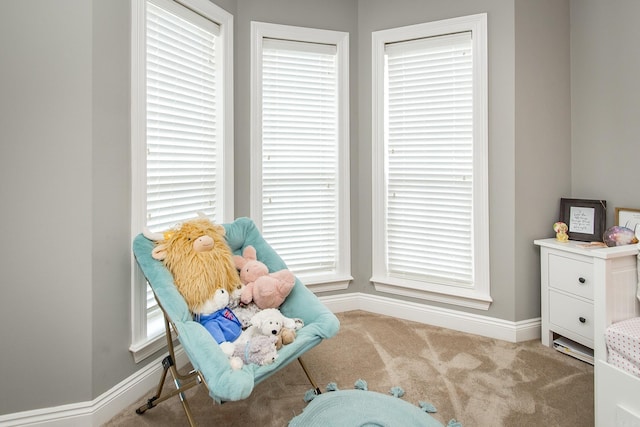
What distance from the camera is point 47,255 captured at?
1.62 meters

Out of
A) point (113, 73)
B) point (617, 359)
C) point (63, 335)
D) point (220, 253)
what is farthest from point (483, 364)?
point (113, 73)

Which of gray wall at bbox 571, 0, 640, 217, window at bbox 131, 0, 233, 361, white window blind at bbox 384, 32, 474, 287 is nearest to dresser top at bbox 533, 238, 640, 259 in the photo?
gray wall at bbox 571, 0, 640, 217

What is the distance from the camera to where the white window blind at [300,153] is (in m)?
2.89

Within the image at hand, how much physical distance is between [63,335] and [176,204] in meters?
0.87

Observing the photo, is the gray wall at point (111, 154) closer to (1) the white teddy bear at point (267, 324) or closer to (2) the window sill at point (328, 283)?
(1) the white teddy bear at point (267, 324)

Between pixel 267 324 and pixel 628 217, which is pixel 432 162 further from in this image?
pixel 267 324

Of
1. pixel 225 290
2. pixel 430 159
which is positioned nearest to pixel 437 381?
pixel 225 290

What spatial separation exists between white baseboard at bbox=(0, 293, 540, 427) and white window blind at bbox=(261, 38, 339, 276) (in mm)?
435

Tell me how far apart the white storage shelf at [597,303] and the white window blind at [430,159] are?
0.51 meters

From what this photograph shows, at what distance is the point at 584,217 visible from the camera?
2.57 meters

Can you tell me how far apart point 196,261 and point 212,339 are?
1.50 ft

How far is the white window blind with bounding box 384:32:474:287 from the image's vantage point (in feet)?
9.02

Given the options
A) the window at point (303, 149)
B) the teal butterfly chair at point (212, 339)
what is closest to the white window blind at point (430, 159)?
the window at point (303, 149)

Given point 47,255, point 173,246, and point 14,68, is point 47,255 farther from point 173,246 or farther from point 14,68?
point 14,68
